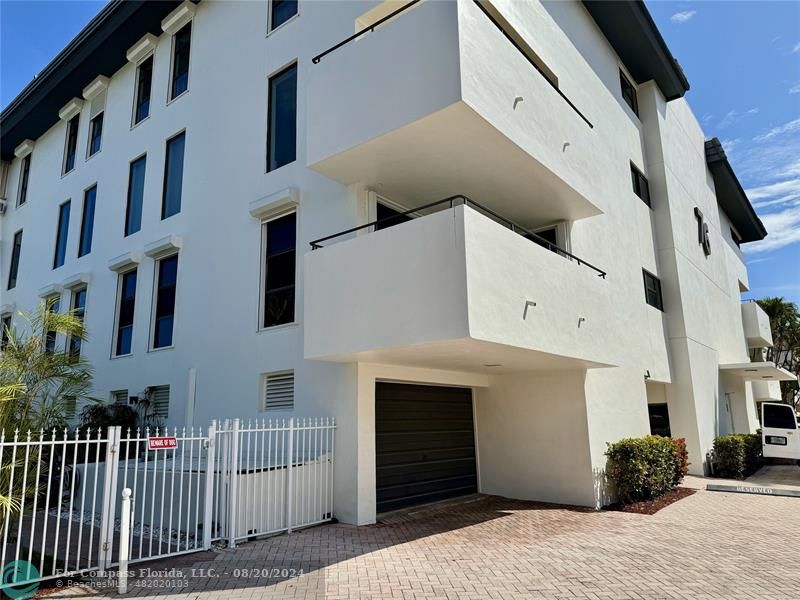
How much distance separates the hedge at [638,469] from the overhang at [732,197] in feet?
55.5

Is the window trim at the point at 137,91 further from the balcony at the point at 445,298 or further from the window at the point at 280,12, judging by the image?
the balcony at the point at 445,298

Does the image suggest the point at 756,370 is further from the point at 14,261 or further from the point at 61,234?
the point at 14,261

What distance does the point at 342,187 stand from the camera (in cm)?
992

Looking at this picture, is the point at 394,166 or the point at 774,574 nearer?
the point at 774,574

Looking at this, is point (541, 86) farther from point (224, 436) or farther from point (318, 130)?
point (224, 436)

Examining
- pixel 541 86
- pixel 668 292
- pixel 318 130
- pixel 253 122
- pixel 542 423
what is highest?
pixel 253 122

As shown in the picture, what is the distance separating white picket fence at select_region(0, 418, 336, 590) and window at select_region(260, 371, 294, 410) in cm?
90

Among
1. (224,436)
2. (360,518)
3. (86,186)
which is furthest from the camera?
(86,186)

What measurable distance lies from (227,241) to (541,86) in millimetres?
7611

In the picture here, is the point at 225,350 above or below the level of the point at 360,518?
above

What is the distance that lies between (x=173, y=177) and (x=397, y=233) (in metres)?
9.79

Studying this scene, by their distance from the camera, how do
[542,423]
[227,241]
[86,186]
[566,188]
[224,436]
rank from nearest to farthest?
[224,436]
[566,188]
[542,423]
[227,241]
[86,186]

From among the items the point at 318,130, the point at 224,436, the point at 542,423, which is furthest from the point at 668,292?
the point at 224,436

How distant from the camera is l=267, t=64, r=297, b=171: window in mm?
11453
